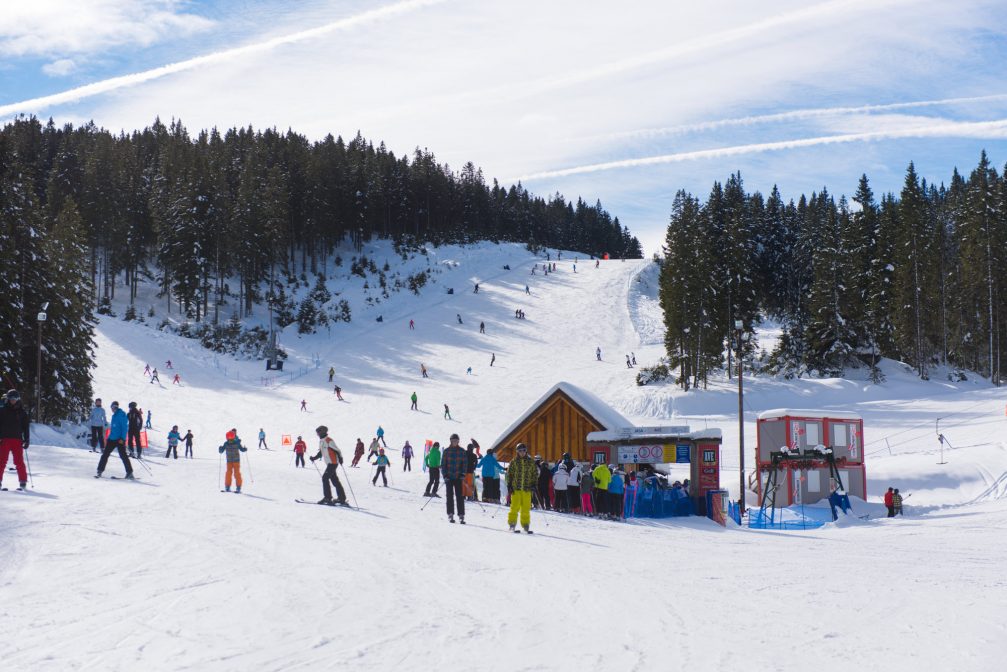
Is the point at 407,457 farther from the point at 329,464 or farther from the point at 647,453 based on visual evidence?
the point at 329,464

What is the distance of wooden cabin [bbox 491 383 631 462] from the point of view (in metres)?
24.4

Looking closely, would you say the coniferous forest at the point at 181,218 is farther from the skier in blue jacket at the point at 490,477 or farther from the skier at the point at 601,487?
the skier at the point at 601,487

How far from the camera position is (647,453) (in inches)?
883

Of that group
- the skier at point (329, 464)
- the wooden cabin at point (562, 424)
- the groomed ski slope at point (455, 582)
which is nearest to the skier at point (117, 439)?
the groomed ski slope at point (455, 582)

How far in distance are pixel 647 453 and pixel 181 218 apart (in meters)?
56.8

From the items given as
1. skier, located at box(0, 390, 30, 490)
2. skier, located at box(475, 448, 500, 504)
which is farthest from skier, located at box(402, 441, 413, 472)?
skier, located at box(0, 390, 30, 490)

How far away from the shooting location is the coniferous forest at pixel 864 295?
50469mm

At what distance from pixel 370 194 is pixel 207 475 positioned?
262ft

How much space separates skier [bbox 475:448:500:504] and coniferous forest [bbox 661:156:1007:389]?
29216mm

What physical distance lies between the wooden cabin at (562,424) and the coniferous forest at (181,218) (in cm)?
1740

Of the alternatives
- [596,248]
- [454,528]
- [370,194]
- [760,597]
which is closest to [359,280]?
[370,194]

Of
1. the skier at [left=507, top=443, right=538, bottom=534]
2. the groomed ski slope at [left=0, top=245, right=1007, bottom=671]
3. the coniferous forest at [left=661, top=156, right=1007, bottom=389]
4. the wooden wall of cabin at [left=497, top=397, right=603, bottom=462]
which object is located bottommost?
the groomed ski slope at [left=0, top=245, right=1007, bottom=671]

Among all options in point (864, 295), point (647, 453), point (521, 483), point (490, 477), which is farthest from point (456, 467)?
point (864, 295)

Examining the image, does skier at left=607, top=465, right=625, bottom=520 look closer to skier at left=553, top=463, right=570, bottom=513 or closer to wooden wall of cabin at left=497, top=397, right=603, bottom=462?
skier at left=553, top=463, right=570, bottom=513
